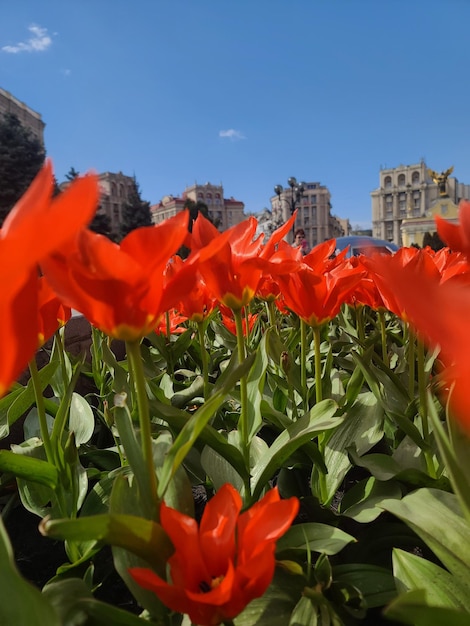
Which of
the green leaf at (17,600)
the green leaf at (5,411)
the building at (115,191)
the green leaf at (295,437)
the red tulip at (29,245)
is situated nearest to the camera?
the red tulip at (29,245)

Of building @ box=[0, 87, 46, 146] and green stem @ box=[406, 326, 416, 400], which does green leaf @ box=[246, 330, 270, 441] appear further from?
building @ box=[0, 87, 46, 146]

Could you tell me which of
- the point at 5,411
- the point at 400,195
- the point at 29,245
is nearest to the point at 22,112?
the point at 5,411

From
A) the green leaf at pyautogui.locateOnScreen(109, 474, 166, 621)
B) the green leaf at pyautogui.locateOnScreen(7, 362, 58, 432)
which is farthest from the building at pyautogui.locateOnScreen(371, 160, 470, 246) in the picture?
the green leaf at pyautogui.locateOnScreen(109, 474, 166, 621)

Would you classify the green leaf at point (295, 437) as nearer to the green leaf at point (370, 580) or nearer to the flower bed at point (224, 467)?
the flower bed at point (224, 467)

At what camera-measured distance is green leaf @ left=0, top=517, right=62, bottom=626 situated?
35cm

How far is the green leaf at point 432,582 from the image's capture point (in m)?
0.48

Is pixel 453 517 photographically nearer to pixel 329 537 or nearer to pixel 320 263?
pixel 329 537

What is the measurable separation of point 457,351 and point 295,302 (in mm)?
622

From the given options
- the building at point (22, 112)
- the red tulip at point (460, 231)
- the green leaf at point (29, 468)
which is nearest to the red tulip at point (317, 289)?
the red tulip at point (460, 231)

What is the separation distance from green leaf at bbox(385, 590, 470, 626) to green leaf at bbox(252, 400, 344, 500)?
0.30 m

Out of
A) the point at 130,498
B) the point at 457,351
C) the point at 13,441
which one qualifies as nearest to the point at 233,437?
the point at 130,498

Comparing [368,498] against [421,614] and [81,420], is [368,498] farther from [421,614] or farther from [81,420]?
[81,420]

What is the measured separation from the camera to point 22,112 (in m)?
40.2

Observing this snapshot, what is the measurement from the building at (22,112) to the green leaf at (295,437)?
40.2 meters
